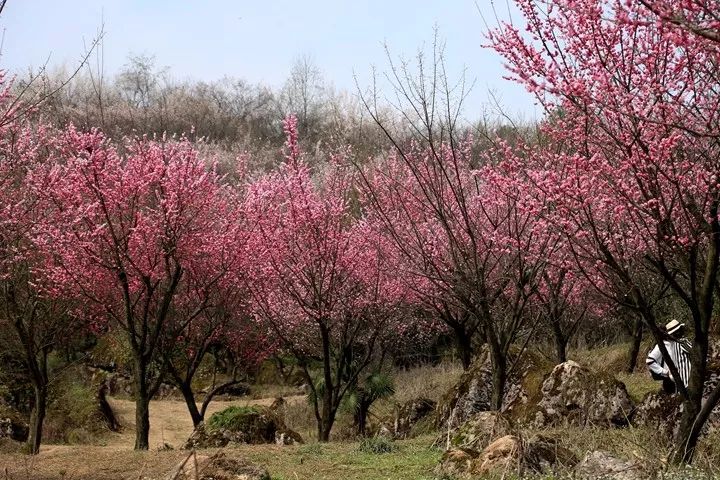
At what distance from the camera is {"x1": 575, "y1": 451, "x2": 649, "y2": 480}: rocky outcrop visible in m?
4.77

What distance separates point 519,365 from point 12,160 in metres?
8.16

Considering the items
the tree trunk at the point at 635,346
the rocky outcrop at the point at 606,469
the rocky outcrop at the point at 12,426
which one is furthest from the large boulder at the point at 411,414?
the rocky outcrop at the point at 606,469

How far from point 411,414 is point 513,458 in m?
8.63

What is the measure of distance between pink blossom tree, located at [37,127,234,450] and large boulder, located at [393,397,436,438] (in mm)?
4776

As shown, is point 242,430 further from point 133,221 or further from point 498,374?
point 498,374

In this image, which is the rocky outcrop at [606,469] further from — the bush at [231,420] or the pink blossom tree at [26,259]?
the bush at [231,420]

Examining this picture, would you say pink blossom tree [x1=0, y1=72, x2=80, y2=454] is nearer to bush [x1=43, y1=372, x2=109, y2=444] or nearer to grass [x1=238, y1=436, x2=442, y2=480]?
bush [x1=43, y1=372, x2=109, y2=444]

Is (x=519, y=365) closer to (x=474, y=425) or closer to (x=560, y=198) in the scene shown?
(x=474, y=425)

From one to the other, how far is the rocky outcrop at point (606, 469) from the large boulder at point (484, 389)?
5786mm

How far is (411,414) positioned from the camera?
14.1 m

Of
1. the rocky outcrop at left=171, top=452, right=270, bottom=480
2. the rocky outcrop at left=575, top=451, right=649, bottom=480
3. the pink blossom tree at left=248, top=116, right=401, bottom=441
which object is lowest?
the rocky outcrop at left=171, top=452, right=270, bottom=480

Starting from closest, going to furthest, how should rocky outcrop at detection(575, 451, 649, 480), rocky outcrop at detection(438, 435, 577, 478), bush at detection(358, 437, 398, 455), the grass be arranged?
rocky outcrop at detection(575, 451, 649, 480) < rocky outcrop at detection(438, 435, 577, 478) < the grass < bush at detection(358, 437, 398, 455)

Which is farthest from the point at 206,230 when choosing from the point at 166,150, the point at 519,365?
the point at 519,365

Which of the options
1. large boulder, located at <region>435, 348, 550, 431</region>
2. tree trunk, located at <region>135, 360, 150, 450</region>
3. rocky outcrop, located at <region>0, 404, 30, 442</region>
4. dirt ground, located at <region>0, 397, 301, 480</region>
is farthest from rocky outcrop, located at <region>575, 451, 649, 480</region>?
rocky outcrop, located at <region>0, 404, 30, 442</region>
